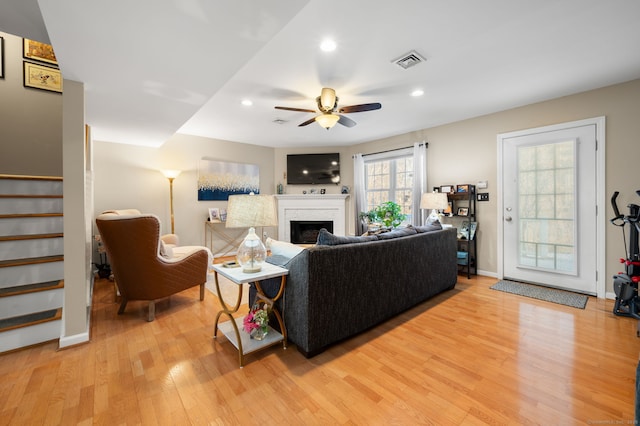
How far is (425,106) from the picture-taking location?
3.62 metres

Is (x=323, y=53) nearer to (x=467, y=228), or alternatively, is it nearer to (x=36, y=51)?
(x=467, y=228)

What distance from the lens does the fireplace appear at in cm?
613

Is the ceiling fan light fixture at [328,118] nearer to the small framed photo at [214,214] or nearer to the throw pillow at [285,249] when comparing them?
the throw pillow at [285,249]

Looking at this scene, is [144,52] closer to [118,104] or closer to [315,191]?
[118,104]

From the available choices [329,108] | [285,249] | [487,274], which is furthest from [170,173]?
[487,274]

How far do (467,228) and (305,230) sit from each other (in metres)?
3.42

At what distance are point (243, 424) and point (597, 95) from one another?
4767 mm

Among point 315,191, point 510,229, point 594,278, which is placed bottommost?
point 594,278

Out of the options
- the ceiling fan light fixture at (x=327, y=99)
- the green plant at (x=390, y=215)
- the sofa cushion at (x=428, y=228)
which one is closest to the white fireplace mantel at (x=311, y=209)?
the green plant at (x=390, y=215)

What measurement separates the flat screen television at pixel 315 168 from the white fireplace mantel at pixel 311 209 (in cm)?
39

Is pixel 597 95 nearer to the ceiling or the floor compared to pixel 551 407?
nearer to the ceiling

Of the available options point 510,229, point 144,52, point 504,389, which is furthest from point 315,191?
point 504,389

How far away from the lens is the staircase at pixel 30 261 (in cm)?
212

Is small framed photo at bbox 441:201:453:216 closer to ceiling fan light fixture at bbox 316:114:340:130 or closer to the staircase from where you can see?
ceiling fan light fixture at bbox 316:114:340:130
